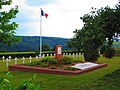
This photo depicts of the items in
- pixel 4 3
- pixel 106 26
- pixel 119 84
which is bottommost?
pixel 119 84

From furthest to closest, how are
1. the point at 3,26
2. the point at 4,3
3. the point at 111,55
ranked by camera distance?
the point at 111,55
the point at 4,3
the point at 3,26

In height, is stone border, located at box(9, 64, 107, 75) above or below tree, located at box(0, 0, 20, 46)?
below

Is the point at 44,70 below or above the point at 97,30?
below

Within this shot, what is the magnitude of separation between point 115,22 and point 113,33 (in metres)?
0.73

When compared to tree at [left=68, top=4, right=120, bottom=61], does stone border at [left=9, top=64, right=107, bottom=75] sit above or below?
below

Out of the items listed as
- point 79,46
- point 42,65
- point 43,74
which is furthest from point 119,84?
point 42,65

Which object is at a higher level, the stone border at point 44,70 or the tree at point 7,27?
the tree at point 7,27

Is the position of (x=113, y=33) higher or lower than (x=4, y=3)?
lower

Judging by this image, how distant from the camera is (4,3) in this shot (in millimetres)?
23094

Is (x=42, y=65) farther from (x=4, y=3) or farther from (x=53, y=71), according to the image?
(x=4, y=3)

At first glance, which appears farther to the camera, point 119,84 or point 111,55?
point 111,55

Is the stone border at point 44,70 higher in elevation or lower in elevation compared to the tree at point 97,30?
lower

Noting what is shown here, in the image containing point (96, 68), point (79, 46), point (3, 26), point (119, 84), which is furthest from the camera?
point (96, 68)

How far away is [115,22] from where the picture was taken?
68.8ft
